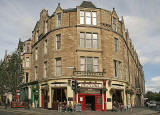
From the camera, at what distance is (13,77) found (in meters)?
41.1

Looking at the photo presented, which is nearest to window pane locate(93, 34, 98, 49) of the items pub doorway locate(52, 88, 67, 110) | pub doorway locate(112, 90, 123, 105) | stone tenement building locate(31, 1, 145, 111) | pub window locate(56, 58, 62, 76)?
stone tenement building locate(31, 1, 145, 111)

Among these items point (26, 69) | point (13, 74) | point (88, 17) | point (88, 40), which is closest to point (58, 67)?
point (88, 40)

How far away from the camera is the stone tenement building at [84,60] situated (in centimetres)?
3098

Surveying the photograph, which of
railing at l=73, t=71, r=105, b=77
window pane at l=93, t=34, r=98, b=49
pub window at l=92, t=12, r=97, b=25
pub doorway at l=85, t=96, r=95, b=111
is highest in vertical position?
pub window at l=92, t=12, r=97, b=25

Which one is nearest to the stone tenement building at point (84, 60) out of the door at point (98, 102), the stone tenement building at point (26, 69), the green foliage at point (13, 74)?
the door at point (98, 102)

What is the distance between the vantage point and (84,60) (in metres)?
32.0

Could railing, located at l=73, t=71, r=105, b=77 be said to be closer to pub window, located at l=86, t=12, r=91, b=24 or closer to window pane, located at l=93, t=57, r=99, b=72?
window pane, located at l=93, t=57, r=99, b=72

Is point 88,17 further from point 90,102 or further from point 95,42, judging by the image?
point 90,102

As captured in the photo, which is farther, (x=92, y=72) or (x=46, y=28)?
(x=46, y=28)

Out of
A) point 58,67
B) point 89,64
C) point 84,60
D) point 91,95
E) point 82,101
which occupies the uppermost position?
point 84,60

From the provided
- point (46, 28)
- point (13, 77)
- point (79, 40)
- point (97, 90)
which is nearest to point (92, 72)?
point (97, 90)

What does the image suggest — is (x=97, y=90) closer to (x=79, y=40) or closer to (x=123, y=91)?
(x=123, y=91)

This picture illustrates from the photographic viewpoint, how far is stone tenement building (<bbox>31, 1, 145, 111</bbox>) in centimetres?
3098

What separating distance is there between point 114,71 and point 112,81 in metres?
2.01
